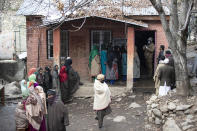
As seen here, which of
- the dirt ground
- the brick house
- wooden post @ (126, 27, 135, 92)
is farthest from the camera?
the brick house

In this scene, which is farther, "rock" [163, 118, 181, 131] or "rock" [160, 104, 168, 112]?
"rock" [160, 104, 168, 112]

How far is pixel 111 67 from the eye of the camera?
12586mm

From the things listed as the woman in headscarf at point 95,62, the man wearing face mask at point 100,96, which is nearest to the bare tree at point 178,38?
the man wearing face mask at point 100,96

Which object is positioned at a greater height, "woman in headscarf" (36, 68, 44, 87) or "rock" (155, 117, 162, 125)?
"woman in headscarf" (36, 68, 44, 87)

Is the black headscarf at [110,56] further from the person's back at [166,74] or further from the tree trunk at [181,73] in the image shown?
the tree trunk at [181,73]

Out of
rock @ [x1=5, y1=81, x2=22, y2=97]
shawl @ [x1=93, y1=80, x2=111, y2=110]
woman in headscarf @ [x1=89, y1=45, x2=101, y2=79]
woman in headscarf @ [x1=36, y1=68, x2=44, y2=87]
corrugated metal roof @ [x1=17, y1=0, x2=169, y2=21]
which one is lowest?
rock @ [x1=5, y1=81, x2=22, y2=97]

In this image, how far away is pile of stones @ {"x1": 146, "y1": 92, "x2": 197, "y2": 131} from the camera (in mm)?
7504

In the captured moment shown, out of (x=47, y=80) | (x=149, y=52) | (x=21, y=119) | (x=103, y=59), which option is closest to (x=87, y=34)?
(x=103, y=59)

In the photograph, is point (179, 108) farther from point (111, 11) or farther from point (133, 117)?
point (111, 11)

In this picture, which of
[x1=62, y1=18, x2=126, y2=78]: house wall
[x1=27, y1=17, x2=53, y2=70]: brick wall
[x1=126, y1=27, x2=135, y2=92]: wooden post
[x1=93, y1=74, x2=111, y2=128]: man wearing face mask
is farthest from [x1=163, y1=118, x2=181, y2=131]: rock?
[x1=27, y1=17, x2=53, y2=70]: brick wall

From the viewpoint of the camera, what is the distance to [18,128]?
21.2ft

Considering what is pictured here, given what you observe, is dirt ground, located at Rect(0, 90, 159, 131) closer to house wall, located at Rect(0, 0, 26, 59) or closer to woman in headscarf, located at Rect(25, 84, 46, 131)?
woman in headscarf, located at Rect(25, 84, 46, 131)

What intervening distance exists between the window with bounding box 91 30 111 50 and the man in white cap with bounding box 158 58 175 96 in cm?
520

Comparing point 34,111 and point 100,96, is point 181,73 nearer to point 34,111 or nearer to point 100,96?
point 100,96
